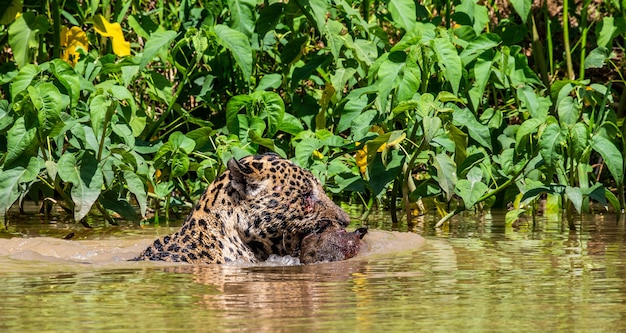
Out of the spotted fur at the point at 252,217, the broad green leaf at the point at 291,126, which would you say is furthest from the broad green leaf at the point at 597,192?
the broad green leaf at the point at 291,126

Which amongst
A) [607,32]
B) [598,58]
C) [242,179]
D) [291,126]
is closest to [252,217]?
[242,179]

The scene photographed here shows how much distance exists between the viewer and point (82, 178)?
6.81m

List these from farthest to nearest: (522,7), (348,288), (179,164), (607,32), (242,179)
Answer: (607,32)
(522,7)
(179,164)
(242,179)
(348,288)

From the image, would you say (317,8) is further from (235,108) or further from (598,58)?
(598,58)

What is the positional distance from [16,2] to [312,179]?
6.29 feet

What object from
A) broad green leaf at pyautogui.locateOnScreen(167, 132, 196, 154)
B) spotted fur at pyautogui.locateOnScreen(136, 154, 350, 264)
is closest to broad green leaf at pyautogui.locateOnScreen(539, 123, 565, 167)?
spotted fur at pyautogui.locateOnScreen(136, 154, 350, 264)

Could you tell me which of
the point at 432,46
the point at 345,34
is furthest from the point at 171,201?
the point at 432,46

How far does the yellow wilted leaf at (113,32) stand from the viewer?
8.23 metres

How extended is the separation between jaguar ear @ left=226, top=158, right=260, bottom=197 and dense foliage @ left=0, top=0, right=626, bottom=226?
3.83ft

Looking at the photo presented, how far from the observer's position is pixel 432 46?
6.98 m

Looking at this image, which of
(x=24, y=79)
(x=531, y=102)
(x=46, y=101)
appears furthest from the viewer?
(x=531, y=102)

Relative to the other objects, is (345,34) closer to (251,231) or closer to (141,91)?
(141,91)

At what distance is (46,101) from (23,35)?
1009 mm

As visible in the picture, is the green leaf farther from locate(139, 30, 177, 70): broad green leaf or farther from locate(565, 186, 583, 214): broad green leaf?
locate(565, 186, 583, 214): broad green leaf
